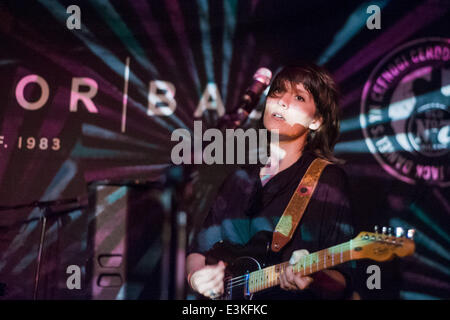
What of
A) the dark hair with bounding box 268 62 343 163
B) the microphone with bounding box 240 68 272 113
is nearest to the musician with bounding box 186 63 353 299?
the dark hair with bounding box 268 62 343 163

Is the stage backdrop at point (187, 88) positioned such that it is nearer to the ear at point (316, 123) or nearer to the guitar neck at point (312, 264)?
the ear at point (316, 123)

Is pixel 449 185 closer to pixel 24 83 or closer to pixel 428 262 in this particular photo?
pixel 428 262

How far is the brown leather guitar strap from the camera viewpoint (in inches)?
77.7

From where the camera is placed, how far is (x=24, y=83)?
3416 millimetres

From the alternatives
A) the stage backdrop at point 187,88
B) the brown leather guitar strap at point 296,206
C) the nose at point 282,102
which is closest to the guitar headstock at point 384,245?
the brown leather guitar strap at point 296,206

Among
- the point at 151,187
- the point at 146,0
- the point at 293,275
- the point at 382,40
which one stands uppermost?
the point at 146,0

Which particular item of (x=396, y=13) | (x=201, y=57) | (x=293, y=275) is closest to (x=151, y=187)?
(x=293, y=275)

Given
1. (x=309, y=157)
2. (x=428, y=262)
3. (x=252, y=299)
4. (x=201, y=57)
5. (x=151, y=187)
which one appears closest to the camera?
(x=252, y=299)

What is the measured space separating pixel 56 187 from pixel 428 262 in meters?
2.68

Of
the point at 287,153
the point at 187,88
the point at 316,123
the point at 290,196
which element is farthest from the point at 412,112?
the point at 187,88

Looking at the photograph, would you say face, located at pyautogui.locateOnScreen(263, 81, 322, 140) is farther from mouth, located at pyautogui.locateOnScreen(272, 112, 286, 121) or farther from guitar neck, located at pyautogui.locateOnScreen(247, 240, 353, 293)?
guitar neck, located at pyautogui.locateOnScreen(247, 240, 353, 293)

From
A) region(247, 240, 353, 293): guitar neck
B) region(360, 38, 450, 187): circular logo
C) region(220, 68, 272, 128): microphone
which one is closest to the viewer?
region(220, 68, 272, 128): microphone

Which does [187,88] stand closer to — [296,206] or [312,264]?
[296,206]

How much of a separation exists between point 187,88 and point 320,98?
142 cm
